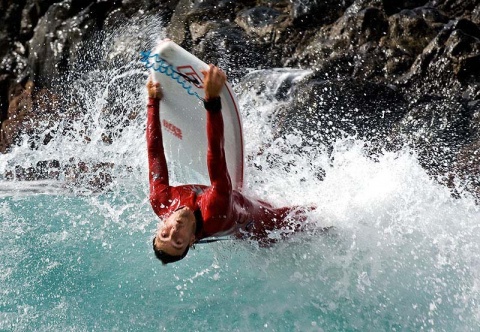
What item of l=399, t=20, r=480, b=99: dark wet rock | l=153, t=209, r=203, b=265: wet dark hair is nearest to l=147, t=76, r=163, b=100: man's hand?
l=153, t=209, r=203, b=265: wet dark hair

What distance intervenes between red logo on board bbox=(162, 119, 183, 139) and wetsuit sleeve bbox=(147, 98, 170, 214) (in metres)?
0.50

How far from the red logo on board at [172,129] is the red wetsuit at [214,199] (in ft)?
1.24

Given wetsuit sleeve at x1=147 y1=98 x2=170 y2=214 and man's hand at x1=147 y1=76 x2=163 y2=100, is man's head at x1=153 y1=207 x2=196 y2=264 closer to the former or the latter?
wetsuit sleeve at x1=147 y1=98 x2=170 y2=214

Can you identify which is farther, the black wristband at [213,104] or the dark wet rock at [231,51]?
the dark wet rock at [231,51]

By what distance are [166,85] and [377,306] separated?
2.29 meters

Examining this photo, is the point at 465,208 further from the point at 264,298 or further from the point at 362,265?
the point at 264,298

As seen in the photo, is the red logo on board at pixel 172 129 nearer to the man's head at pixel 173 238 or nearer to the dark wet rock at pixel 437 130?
the man's head at pixel 173 238

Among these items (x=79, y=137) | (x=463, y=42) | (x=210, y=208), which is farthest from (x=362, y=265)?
(x=79, y=137)

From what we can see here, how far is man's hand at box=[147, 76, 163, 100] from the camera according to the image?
4.47 metres

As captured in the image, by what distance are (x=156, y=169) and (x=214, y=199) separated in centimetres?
61

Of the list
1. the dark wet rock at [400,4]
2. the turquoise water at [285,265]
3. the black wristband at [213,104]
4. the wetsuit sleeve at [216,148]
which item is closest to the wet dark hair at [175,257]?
the wetsuit sleeve at [216,148]

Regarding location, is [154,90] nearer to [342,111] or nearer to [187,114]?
[187,114]

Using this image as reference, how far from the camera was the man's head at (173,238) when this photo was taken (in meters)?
3.49

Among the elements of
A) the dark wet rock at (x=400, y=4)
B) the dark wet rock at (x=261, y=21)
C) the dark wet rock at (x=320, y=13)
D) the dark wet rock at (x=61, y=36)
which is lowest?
the dark wet rock at (x=61, y=36)
